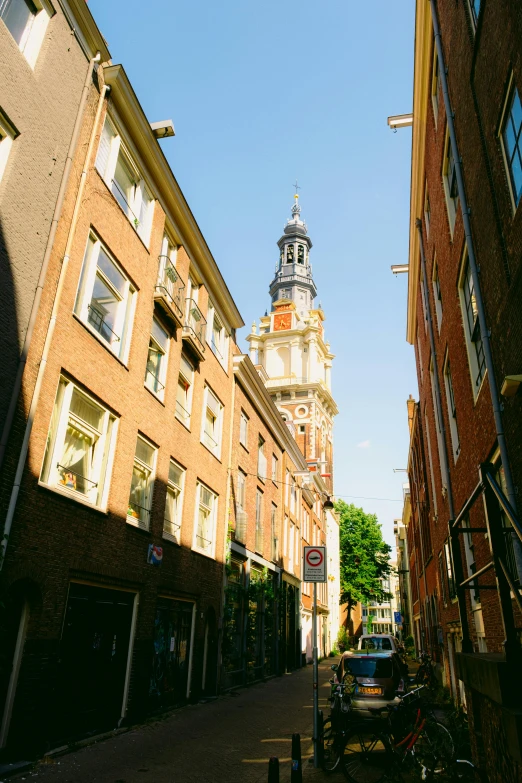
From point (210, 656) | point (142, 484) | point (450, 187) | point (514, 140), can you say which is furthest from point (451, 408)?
point (210, 656)

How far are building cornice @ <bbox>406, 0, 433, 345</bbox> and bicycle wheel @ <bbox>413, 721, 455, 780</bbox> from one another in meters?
13.9

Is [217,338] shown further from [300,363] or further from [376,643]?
[300,363]

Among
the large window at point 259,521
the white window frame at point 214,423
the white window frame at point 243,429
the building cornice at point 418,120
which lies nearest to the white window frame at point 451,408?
the building cornice at point 418,120

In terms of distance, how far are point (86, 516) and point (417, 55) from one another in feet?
Result: 44.3

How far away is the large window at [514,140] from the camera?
248 inches

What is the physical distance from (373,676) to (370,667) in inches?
8.0

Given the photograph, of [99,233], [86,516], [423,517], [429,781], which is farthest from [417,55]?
[423,517]

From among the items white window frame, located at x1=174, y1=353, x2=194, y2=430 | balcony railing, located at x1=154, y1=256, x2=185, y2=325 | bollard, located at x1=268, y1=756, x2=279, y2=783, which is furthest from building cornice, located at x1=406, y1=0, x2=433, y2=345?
bollard, located at x1=268, y1=756, x2=279, y2=783

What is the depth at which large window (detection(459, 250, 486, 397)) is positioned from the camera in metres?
9.48

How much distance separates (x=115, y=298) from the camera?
1212 cm

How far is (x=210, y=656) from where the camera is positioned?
16.1 m

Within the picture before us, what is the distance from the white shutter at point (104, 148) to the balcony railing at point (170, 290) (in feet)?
9.76

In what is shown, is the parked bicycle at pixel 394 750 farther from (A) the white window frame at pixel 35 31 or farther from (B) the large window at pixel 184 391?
(A) the white window frame at pixel 35 31

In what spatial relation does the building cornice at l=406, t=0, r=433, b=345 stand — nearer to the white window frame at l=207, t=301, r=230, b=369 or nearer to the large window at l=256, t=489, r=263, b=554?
the white window frame at l=207, t=301, r=230, b=369
